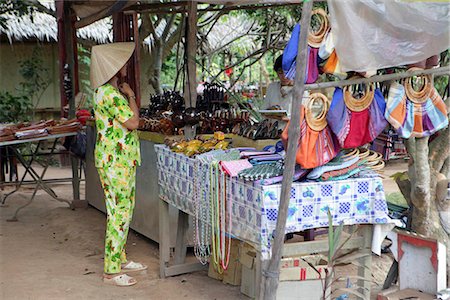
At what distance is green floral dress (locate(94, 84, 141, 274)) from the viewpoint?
4.94 metres

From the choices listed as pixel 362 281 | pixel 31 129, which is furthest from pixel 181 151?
pixel 31 129

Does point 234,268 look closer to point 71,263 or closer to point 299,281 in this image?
point 299,281

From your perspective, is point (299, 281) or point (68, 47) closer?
point (299, 281)

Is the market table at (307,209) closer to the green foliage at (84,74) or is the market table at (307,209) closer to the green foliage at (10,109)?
the green foliage at (10,109)

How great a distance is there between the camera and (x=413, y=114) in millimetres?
3719

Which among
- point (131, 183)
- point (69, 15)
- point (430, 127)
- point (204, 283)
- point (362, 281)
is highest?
point (69, 15)

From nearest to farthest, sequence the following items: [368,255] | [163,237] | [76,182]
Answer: [368,255] < [163,237] < [76,182]

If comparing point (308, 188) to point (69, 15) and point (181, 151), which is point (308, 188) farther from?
point (69, 15)

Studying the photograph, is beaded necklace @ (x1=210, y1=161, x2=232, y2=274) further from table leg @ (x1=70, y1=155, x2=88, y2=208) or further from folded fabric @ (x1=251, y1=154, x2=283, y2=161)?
table leg @ (x1=70, y1=155, x2=88, y2=208)

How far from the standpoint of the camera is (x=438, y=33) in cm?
364

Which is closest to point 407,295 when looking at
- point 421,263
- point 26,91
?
point 421,263

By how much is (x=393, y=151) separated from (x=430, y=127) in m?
7.96

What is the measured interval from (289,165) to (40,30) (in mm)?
9549

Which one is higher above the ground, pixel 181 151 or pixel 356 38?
pixel 356 38
